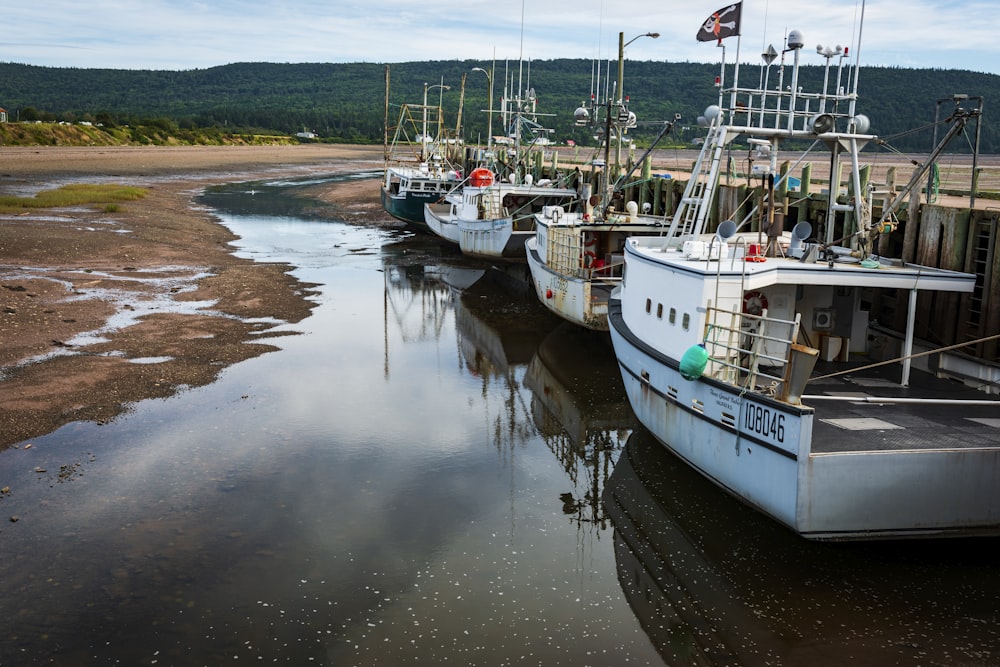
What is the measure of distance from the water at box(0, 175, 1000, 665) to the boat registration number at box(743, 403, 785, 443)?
5.38 ft

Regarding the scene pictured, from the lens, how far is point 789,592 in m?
10.6

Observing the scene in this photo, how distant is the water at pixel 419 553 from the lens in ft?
31.2

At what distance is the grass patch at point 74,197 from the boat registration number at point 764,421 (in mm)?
39159

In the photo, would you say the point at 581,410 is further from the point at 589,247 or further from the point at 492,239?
the point at 492,239

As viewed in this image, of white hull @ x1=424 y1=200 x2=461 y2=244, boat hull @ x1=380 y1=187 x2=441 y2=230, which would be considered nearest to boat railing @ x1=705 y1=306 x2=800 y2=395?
white hull @ x1=424 y1=200 x2=461 y2=244

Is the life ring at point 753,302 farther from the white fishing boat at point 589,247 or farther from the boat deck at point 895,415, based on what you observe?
the white fishing boat at point 589,247

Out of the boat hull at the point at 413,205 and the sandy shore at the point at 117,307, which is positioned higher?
the boat hull at the point at 413,205

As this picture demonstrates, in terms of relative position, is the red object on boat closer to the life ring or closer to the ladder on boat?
the ladder on boat

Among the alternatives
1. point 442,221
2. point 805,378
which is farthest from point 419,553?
point 442,221

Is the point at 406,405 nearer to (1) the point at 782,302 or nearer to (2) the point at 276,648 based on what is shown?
(1) the point at 782,302

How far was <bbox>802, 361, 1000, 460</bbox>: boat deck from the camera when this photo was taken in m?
11.0

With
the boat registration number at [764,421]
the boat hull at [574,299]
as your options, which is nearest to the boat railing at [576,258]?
the boat hull at [574,299]

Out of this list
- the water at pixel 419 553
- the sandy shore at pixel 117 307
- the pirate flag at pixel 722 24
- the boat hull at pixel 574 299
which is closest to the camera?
the water at pixel 419 553

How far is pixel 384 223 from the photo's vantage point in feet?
166
